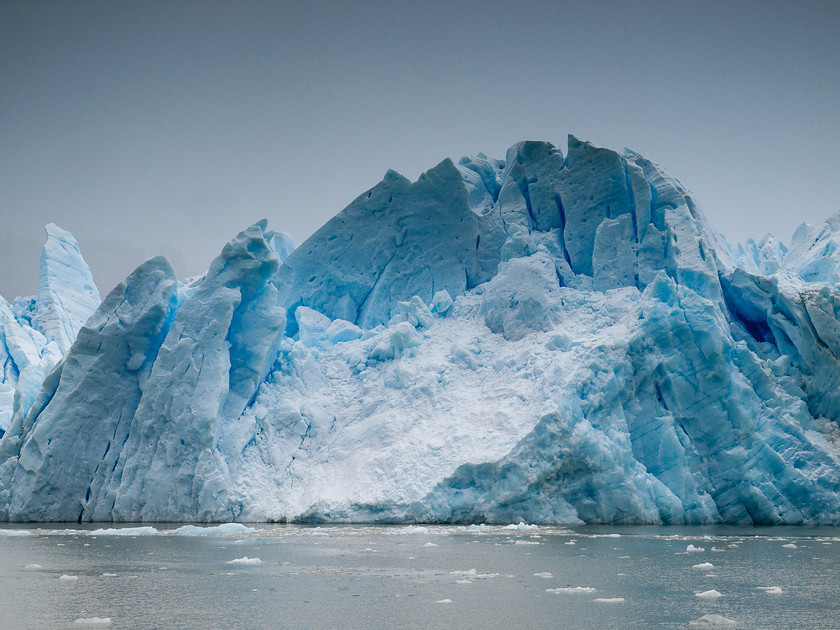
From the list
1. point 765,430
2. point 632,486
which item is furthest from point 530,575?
point 765,430

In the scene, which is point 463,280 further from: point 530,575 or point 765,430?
point 530,575

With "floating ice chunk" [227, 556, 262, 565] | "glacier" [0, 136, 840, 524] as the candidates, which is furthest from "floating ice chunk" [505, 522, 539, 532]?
"floating ice chunk" [227, 556, 262, 565]

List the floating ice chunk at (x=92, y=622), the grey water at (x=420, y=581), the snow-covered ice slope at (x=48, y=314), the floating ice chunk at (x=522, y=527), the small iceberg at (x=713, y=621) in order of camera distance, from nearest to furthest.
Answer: the floating ice chunk at (x=92, y=622) → the small iceberg at (x=713, y=621) → the grey water at (x=420, y=581) → the floating ice chunk at (x=522, y=527) → the snow-covered ice slope at (x=48, y=314)

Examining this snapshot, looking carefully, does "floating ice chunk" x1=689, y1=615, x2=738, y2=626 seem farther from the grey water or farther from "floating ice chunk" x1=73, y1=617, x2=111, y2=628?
"floating ice chunk" x1=73, y1=617, x2=111, y2=628

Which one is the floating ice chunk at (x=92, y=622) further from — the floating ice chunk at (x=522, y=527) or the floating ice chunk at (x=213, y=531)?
the floating ice chunk at (x=522, y=527)

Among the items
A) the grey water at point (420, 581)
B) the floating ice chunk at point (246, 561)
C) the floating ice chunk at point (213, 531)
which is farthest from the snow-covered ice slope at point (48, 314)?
the floating ice chunk at point (246, 561)

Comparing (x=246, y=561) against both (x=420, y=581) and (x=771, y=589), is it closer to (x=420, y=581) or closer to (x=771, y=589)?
(x=420, y=581)
